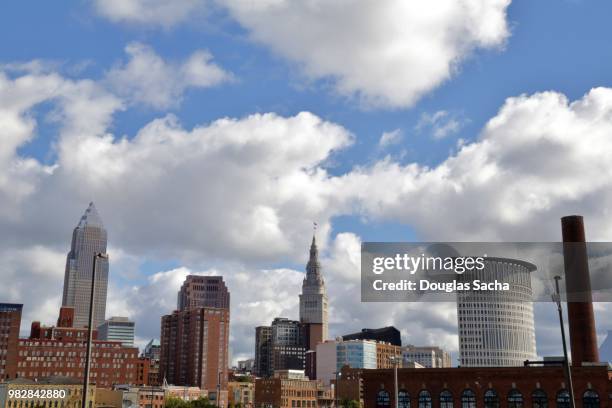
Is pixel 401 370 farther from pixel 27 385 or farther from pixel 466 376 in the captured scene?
pixel 27 385

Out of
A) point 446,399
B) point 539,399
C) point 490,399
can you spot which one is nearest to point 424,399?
point 446,399

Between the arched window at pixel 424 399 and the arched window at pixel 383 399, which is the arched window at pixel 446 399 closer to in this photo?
the arched window at pixel 424 399

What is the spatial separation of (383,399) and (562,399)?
28.0 m

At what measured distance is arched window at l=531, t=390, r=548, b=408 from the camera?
345 feet

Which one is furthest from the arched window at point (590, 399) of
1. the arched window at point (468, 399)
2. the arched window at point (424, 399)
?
the arched window at point (424, 399)

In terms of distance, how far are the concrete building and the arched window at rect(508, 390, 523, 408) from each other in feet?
405

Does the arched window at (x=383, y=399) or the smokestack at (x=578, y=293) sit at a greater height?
the smokestack at (x=578, y=293)

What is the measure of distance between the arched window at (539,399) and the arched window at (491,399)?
5283mm

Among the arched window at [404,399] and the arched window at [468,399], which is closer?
the arched window at [468,399]

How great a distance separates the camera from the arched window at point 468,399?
110 meters

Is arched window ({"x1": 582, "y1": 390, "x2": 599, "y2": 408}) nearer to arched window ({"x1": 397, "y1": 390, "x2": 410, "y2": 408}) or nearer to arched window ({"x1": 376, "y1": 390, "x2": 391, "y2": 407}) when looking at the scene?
arched window ({"x1": 397, "y1": 390, "x2": 410, "y2": 408})

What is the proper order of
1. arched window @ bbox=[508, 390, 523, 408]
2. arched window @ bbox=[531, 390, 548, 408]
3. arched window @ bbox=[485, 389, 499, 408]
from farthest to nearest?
arched window @ bbox=[485, 389, 499, 408], arched window @ bbox=[508, 390, 523, 408], arched window @ bbox=[531, 390, 548, 408]

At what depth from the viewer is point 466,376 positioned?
11138 centimetres

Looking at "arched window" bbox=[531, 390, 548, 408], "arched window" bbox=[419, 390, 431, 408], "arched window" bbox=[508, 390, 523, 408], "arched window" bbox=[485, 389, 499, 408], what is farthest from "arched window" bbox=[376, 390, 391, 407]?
"arched window" bbox=[531, 390, 548, 408]
